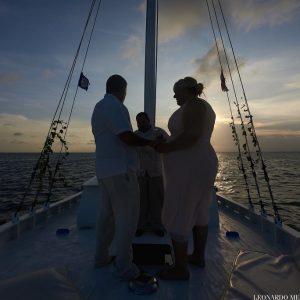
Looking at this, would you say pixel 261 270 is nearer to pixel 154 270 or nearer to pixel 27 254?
pixel 154 270

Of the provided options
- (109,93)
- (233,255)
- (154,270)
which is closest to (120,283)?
(154,270)

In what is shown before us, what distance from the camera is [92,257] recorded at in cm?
383

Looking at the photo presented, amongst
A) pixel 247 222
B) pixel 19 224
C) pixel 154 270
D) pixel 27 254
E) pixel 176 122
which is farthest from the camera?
pixel 247 222

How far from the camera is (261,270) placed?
292 cm

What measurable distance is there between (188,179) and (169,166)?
26cm

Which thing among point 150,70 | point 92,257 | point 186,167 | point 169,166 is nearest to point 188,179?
point 186,167

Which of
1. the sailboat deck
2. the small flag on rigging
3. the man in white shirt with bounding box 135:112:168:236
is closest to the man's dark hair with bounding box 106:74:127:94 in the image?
the man in white shirt with bounding box 135:112:168:236

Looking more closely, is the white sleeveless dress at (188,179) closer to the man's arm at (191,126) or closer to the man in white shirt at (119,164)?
the man's arm at (191,126)

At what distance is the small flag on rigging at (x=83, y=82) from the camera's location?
719 cm

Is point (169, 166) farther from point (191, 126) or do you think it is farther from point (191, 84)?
point (191, 84)

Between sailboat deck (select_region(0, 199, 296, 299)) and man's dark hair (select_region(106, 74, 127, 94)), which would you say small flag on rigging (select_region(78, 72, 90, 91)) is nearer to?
sailboat deck (select_region(0, 199, 296, 299))

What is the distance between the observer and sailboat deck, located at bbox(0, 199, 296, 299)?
2.87 meters

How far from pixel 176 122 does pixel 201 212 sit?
1.02 metres

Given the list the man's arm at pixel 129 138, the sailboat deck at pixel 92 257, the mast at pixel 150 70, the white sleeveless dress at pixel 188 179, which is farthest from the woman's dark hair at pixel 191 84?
the mast at pixel 150 70
